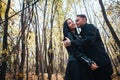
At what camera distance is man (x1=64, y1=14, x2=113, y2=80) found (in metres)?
4.20

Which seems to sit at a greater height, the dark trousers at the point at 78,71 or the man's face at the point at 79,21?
the man's face at the point at 79,21

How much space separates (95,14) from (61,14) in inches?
443

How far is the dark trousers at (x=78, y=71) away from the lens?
4273mm

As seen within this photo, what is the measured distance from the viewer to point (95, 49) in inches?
169

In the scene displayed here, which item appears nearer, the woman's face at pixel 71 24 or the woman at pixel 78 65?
the woman at pixel 78 65

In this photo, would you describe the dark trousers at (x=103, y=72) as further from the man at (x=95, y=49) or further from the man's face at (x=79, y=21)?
the man's face at (x=79, y=21)

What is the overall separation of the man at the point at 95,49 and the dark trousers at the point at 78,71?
125mm

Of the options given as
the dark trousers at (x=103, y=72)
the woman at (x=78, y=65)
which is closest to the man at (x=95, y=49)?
the dark trousers at (x=103, y=72)

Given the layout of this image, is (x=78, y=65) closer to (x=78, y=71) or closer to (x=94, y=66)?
(x=78, y=71)

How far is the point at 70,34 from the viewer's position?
4512 millimetres

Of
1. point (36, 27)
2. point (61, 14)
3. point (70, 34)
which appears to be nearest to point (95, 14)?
point (61, 14)

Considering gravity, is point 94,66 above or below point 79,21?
below

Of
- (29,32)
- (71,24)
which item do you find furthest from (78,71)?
(29,32)

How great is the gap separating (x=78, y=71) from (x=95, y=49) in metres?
0.44
